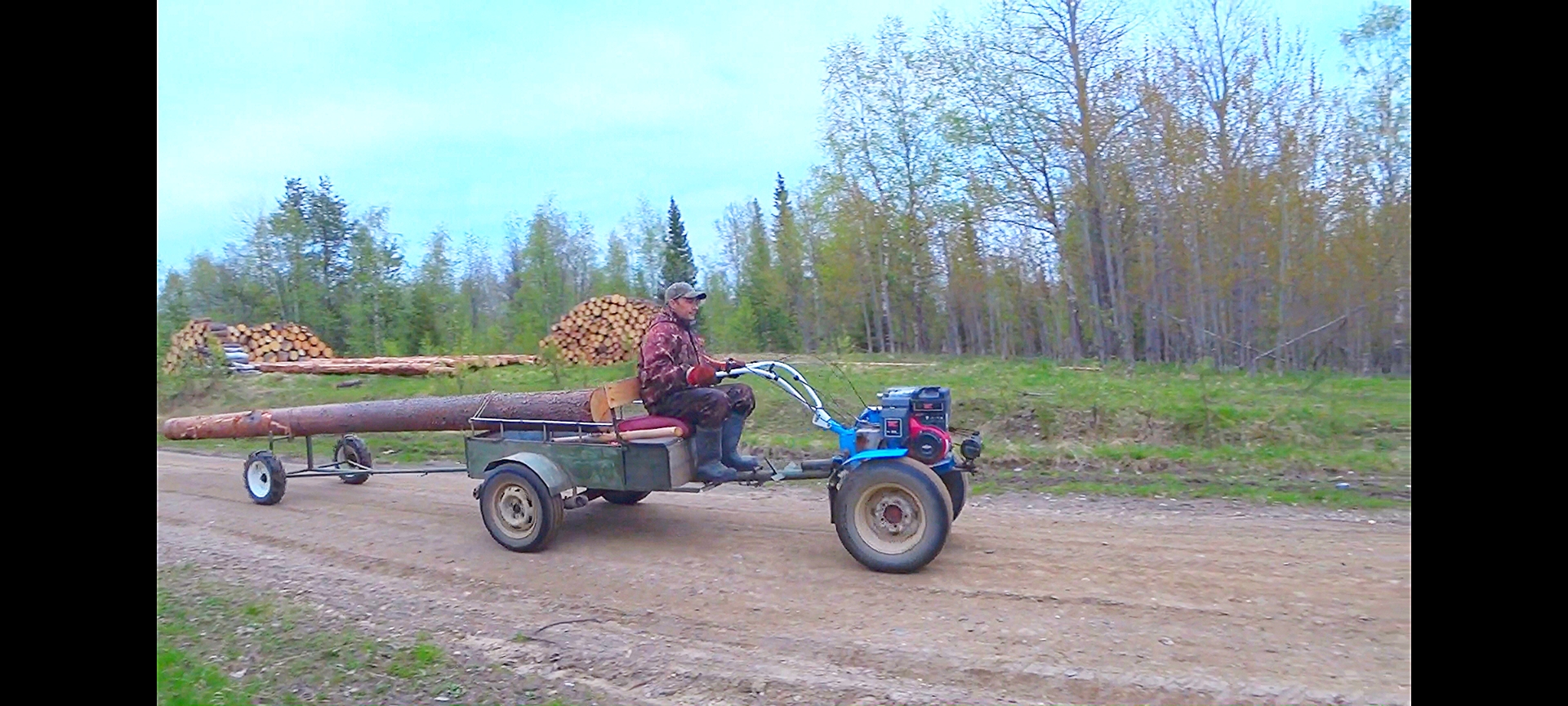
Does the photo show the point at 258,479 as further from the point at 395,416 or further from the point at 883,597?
the point at 883,597

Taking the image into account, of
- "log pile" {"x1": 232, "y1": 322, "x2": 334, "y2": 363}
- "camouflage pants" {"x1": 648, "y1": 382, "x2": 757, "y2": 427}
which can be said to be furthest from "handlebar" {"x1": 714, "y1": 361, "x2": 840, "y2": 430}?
"log pile" {"x1": 232, "y1": 322, "x2": 334, "y2": 363}

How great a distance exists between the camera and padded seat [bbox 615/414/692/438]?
7.32 m

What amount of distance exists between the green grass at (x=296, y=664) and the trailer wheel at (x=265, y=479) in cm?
355

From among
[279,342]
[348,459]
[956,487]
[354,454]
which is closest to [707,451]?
[956,487]

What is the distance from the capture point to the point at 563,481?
23.9ft

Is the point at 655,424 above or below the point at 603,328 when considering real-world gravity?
below

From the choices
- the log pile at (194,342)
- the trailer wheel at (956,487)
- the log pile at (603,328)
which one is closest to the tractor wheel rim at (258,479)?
the trailer wheel at (956,487)

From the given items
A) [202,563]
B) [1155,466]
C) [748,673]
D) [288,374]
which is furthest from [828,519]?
[288,374]

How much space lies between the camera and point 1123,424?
12.1 metres

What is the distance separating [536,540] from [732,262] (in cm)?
2519

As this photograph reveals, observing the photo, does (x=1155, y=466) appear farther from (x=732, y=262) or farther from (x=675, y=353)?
(x=732, y=262)

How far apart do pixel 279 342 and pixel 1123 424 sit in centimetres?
2012

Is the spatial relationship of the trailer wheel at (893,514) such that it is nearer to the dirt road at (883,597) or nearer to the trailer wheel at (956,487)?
the dirt road at (883,597)

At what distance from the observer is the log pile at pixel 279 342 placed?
23.1 meters
